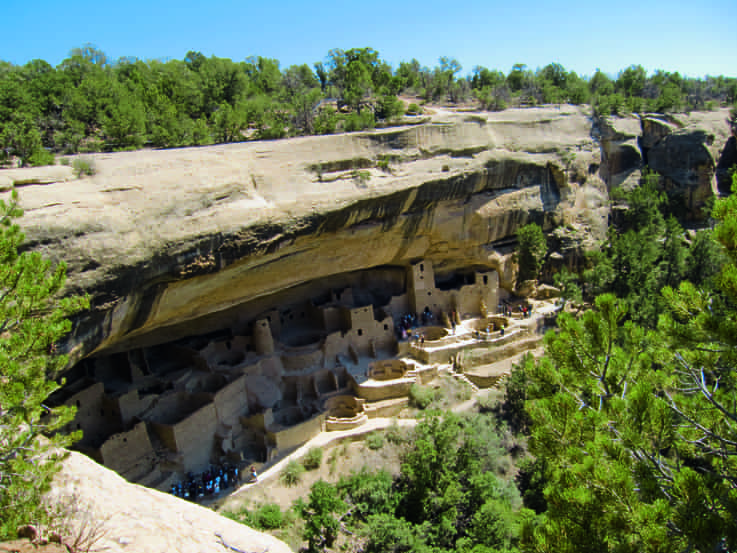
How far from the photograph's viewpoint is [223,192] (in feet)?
49.4

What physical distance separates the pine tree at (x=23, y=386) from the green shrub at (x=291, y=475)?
36.5ft

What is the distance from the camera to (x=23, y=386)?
6.37 m


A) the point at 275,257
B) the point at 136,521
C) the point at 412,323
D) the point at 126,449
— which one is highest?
the point at 275,257

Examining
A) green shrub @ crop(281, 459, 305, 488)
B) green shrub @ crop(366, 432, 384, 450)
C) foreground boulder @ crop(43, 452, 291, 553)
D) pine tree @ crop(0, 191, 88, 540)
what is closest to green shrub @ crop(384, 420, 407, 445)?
green shrub @ crop(366, 432, 384, 450)

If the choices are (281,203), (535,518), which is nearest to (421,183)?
(281,203)

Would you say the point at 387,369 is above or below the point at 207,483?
above

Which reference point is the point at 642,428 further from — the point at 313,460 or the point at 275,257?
the point at 313,460

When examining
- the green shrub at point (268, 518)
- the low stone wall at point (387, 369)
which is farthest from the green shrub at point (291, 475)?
the low stone wall at point (387, 369)

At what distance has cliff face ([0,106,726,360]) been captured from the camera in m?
12.6

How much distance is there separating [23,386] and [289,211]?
34.7 ft

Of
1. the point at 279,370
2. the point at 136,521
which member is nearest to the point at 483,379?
the point at 279,370

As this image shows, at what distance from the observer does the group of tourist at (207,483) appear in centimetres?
1628

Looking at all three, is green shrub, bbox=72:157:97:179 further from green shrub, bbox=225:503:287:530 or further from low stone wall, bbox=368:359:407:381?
low stone wall, bbox=368:359:407:381

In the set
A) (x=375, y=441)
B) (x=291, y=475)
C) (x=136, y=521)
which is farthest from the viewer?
(x=375, y=441)
